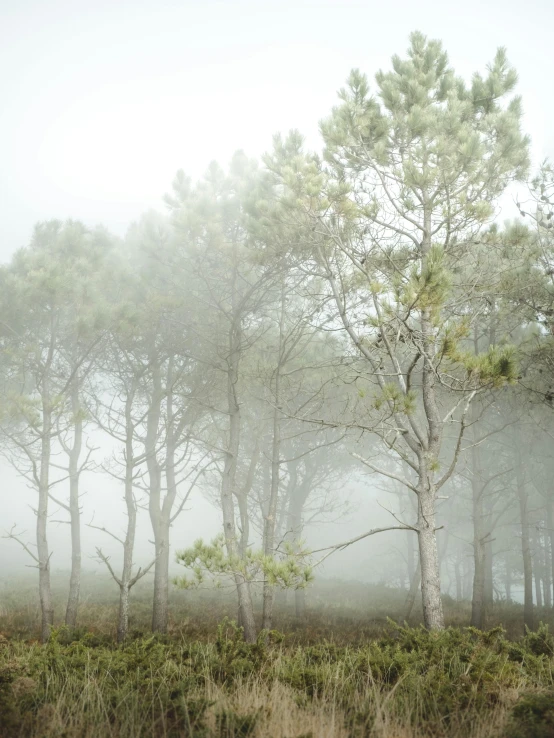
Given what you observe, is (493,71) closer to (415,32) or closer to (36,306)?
(415,32)

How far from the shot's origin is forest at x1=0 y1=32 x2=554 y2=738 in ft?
10.2

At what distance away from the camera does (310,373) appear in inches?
448

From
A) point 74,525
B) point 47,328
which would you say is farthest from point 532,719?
point 74,525

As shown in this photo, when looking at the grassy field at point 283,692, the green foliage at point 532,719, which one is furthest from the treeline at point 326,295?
the green foliage at point 532,719

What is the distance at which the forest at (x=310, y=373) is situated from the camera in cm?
310

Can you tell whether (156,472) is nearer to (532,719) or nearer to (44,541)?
(44,541)

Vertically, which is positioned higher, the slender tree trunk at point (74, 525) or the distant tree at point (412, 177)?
the distant tree at point (412, 177)

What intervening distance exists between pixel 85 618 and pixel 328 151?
36.5ft

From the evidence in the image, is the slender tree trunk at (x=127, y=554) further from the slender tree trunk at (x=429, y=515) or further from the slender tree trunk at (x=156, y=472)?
the slender tree trunk at (x=429, y=515)

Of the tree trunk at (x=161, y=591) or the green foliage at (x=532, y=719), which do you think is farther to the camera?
the tree trunk at (x=161, y=591)

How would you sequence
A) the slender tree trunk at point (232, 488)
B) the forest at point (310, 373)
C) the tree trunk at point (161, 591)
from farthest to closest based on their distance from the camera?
the tree trunk at point (161, 591) → the slender tree trunk at point (232, 488) → the forest at point (310, 373)

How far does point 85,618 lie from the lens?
387 inches

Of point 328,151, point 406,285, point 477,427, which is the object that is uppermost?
point 328,151

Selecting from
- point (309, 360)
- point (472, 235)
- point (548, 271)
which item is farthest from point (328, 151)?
point (309, 360)
